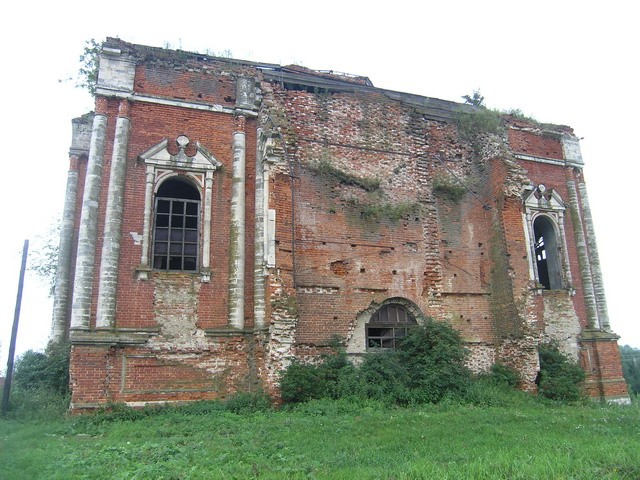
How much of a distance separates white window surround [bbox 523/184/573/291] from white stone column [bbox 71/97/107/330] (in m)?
11.4

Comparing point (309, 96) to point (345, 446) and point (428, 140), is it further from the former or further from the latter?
point (345, 446)

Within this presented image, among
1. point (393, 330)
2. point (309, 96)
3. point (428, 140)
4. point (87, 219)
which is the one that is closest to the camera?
point (87, 219)

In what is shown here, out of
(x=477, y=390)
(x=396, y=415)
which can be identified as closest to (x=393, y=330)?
(x=477, y=390)

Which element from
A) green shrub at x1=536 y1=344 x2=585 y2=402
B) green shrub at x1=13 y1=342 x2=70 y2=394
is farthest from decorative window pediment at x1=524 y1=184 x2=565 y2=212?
green shrub at x1=13 y1=342 x2=70 y2=394

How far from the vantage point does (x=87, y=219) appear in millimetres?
11102

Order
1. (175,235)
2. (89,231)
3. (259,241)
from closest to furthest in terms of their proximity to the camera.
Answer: (89,231)
(175,235)
(259,241)

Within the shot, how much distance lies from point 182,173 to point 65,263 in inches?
149

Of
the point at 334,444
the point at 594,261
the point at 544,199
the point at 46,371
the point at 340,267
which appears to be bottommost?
the point at 334,444

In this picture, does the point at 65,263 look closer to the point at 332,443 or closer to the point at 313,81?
the point at 313,81

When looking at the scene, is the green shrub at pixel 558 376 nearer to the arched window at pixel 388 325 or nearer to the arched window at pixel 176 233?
the arched window at pixel 388 325

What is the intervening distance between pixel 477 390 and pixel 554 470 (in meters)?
5.93

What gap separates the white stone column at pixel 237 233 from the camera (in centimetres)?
1158

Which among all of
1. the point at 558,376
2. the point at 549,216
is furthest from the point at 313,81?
the point at 558,376

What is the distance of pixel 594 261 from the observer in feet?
51.1
